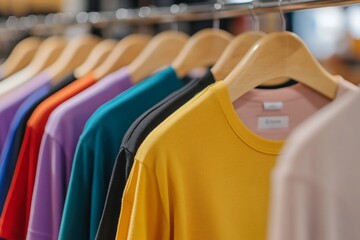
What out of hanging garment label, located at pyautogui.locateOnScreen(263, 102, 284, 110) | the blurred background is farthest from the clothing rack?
the blurred background

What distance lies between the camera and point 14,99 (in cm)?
117

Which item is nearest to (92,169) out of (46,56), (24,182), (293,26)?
(24,182)

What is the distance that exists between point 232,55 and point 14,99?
0.49 metres

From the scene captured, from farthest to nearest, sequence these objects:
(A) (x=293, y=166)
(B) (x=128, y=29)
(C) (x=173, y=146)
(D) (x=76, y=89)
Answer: (B) (x=128, y=29), (D) (x=76, y=89), (C) (x=173, y=146), (A) (x=293, y=166)

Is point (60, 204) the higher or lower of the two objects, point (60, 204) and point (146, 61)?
the lower

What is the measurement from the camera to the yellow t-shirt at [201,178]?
75 centimetres

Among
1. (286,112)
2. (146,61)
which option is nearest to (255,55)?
(286,112)

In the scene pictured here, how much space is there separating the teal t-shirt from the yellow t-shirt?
0.44 ft

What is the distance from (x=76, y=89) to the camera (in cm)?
108

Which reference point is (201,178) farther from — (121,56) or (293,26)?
(293,26)

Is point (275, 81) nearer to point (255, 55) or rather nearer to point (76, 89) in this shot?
point (255, 55)

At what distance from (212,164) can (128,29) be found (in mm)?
2011

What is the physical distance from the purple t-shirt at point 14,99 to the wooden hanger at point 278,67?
0.52m

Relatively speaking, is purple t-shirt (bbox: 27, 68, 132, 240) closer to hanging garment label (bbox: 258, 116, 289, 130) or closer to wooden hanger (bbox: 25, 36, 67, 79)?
hanging garment label (bbox: 258, 116, 289, 130)
